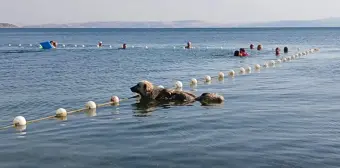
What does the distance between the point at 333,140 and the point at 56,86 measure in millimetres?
20892

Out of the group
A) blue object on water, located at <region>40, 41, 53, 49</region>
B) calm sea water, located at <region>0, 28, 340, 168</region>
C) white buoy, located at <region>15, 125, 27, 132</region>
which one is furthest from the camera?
blue object on water, located at <region>40, 41, 53, 49</region>

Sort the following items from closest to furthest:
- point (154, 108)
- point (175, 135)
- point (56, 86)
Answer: point (175, 135) < point (154, 108) < point (56, 86)

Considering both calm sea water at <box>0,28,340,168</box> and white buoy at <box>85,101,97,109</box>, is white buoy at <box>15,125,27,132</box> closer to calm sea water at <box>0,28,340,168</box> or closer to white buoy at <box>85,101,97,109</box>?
calm sea water at <box>0,28,340,168</box>

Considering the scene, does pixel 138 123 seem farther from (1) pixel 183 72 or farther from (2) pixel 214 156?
(1) pixel 183 72

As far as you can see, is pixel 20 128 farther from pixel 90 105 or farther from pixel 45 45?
pixel 45 45

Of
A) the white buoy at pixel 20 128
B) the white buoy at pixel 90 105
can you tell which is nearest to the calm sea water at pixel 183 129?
the white buoy at pixel 20 128

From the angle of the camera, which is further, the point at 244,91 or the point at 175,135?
the point at 244,91

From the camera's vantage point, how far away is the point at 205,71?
42.0 metres

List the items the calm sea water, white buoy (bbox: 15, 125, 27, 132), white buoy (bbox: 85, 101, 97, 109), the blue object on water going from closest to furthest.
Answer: the calm sea water, white buoy (bbox: 15, 125, 27, 132), white buoy (bbox: 85, 101, 97, 109), the blue object on water

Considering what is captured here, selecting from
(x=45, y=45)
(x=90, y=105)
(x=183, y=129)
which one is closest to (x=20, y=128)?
(x=90, y=105)

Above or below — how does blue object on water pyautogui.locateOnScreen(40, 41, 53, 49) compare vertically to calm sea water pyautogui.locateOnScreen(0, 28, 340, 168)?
above

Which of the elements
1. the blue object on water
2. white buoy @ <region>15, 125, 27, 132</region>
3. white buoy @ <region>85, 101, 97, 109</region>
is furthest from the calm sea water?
the blue object on water

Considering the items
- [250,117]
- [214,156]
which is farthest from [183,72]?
[214,156]

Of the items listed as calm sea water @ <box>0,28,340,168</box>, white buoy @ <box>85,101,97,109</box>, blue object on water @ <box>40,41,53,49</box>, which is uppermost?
blue object on water @ <box>40,41,53,49</box>
